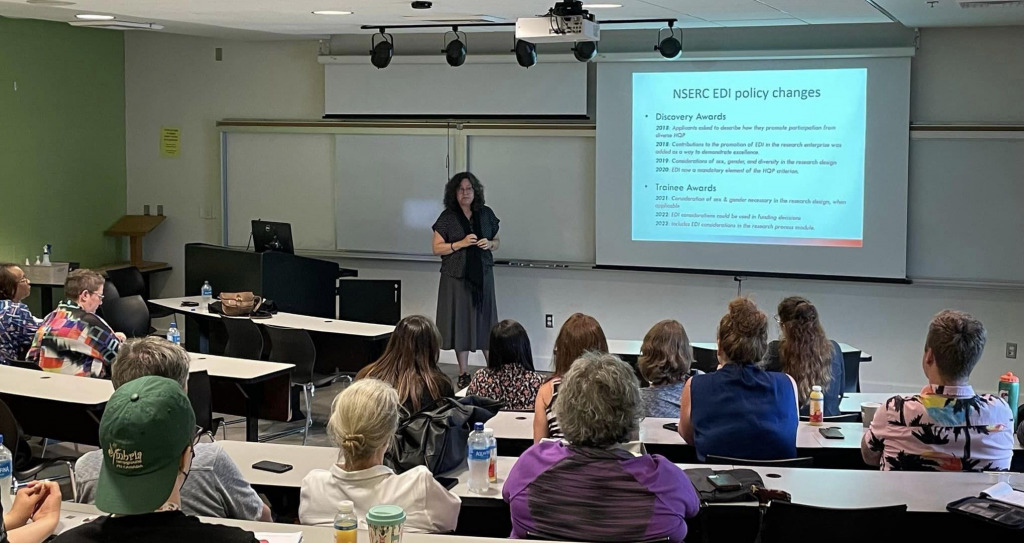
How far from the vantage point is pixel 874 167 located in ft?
25.5

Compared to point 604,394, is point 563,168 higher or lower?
higher

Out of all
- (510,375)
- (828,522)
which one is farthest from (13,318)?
(828,522)

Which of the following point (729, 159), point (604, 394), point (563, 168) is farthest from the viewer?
point (563, 168)

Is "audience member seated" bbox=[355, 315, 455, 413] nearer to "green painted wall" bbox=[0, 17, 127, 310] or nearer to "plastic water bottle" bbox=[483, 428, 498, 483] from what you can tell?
"plastic water bottle" bbox=[483, 428, 498, 483]

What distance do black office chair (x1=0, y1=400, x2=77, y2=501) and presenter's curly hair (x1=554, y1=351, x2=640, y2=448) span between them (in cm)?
204

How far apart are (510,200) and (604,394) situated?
5.98m

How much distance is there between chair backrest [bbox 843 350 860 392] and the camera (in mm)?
6164

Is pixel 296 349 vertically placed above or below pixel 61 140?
below

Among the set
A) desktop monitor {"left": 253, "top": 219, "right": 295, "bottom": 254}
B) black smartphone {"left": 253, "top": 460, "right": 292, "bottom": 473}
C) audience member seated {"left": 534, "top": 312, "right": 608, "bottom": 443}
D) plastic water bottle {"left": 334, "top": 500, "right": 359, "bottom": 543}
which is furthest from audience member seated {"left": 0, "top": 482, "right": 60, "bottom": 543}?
desktop monitor {"left": 253, "top": 219, "right": 295, "bottom": 254}

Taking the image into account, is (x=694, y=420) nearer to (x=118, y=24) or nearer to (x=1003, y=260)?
(x=1003, y=260)

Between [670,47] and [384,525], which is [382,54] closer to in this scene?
[670,47]

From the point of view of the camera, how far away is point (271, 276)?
8367 mm

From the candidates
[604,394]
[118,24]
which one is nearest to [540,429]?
Result: [604,394]

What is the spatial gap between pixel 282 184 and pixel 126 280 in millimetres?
1637
